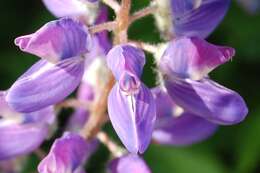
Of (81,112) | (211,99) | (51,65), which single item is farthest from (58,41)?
(81,112)

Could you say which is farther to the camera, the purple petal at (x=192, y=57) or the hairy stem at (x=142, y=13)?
the hairy stem at (x=142, y=13)

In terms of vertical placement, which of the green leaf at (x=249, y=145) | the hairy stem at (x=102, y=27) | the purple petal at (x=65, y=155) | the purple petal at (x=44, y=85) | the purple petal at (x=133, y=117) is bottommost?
the green leaf at (x=249, y=145)

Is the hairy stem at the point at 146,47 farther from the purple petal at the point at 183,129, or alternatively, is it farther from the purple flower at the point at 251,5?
the purple flower at the point at 251,5

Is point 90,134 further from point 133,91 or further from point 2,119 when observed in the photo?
point 133,91

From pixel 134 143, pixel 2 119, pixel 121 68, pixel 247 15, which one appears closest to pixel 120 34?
pixel 121 68

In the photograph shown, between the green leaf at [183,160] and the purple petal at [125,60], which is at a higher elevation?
the purple petal at [125,60]

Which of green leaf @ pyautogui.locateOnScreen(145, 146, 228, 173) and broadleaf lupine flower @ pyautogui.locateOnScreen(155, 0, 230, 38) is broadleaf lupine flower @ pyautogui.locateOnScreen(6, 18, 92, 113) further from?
green leaf @ pyautogui.locateOnScreen(145, 146, 228, 173)

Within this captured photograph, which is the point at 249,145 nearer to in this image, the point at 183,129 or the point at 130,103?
the point at 183,129

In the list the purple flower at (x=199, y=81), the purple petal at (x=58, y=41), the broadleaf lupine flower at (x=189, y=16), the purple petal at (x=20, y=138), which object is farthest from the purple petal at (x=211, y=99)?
the purple petal at (x=20, y=138)
